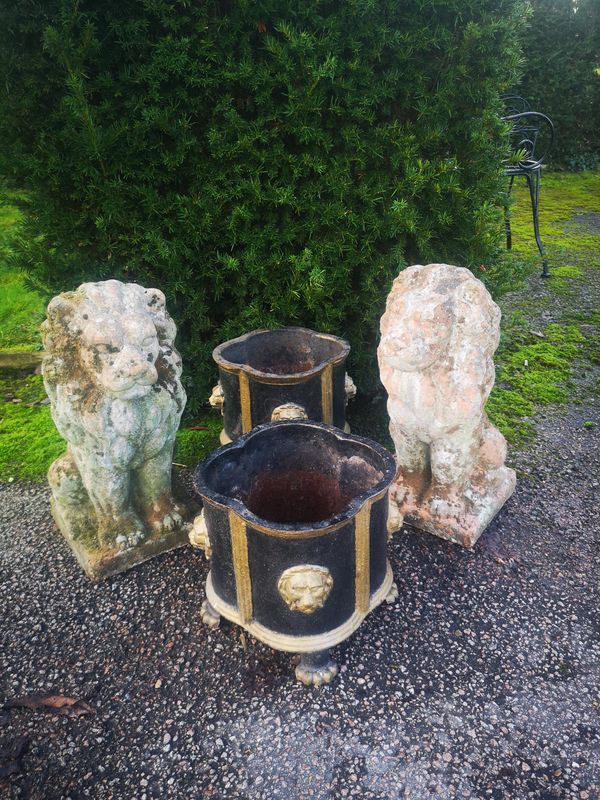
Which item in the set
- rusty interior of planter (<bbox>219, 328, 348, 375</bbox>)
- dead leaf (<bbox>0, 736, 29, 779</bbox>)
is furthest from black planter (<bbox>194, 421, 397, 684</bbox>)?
rusty interior of planter (<bbox>219, 328, 348, 375</bbox>)

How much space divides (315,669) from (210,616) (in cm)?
60

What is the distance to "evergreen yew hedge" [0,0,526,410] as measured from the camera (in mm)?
3604

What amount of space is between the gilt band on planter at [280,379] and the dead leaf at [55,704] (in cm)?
Answer: 179

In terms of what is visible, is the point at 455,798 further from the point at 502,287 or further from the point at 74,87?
the point at 74,87

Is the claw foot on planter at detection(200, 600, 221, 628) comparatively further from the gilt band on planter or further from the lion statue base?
the gilt band on planter

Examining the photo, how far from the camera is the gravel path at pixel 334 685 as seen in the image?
2.27 meters

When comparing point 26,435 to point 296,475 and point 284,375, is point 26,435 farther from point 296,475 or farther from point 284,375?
point 296,475

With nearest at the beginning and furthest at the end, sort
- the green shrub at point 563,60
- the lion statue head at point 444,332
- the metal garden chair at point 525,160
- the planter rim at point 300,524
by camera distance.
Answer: the planter rim at point 300,524, the lion statue head at point 444,332, the metal garden chair at point 525,160, the green shrub at point 563,60

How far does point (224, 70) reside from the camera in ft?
12.2

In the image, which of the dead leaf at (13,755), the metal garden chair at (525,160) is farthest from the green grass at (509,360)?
the dead leaf at (13,755)

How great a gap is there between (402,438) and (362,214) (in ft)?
5.18

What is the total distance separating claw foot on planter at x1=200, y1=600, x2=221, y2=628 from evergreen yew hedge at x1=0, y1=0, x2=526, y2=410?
2.01 meters

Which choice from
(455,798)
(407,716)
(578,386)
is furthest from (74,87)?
(578,386)

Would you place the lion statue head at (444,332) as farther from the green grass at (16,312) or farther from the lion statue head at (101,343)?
the green grass at (16,312)
